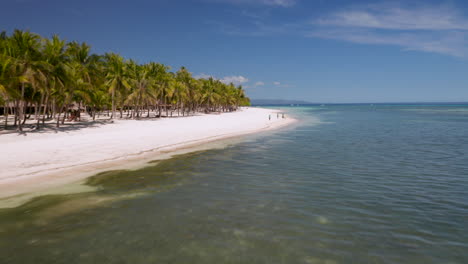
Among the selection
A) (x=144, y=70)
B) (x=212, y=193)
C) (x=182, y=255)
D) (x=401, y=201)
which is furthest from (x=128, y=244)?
(x=144, y=70)

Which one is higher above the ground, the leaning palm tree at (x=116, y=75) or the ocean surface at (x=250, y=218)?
the leaning palm tree at (x=116, y=75)

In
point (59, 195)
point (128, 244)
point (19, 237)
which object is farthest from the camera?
point (59, 195)

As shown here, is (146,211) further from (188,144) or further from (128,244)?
(188,144)

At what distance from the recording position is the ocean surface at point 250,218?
565 cm

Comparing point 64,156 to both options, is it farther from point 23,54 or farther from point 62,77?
point 23,54

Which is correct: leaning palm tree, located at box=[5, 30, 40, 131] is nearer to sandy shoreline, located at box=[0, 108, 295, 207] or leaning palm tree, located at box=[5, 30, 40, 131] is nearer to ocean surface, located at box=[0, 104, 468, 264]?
sandy shoreline, located at box=[0, 108, 295, 207]

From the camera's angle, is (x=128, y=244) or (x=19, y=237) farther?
(x=19, y=237)

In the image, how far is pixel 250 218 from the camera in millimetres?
7418

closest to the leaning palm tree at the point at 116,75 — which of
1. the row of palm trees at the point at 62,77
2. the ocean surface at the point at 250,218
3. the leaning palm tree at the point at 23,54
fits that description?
the row of palm trees at the point at 62,77

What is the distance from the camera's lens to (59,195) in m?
9.30

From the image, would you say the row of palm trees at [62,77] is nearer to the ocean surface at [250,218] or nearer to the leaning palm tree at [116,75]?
the leaning palm tree at [116,75]

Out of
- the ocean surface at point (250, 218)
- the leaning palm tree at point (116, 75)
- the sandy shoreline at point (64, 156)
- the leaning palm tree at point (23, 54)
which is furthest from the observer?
the leaning palm tree at point (116, 75)

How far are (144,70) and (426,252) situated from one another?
45.7 meters

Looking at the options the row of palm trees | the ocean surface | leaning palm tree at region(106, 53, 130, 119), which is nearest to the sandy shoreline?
the ocean surface
